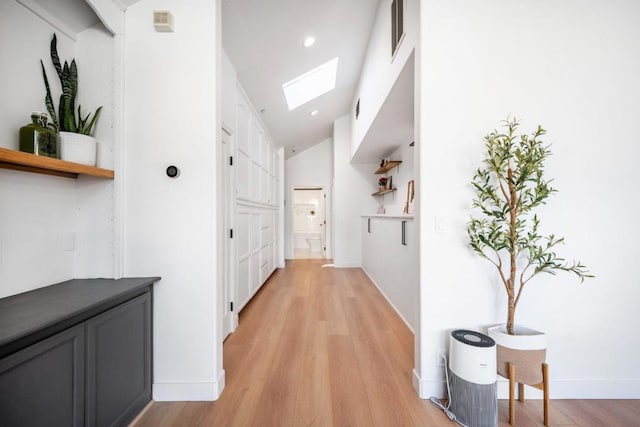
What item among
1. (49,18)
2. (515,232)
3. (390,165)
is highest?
(49,18)

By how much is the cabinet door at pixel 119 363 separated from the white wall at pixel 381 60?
2431 millimetres

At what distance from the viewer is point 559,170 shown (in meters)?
1.65

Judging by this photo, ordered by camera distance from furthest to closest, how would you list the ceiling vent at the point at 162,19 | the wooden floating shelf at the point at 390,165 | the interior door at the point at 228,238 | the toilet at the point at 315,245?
the toilet at the point at 315,245
the wooden floating shelf at the point at 390,165
the interior door at the point at 228,238
the ceiling vent at the point at 162,19

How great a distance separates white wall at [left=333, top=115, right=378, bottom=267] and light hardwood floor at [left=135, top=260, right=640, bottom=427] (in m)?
2.74

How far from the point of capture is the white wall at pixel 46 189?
1.24 metres

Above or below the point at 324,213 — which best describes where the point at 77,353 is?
below

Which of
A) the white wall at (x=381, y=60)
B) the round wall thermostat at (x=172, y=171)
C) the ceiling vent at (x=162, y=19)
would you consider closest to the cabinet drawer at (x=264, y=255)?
the white wall at (x=381, y=60)

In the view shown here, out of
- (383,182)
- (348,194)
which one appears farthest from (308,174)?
(383,182)

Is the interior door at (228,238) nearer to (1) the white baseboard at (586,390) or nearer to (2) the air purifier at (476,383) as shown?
(2) the air purifier at (476,383)

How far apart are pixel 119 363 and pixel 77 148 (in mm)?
1147

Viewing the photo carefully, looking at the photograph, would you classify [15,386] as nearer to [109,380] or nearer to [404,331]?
[109,380]


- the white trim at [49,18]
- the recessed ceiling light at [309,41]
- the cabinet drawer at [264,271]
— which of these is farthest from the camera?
the cabinet drawer at [264,271]

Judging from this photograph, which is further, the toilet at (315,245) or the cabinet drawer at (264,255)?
the toilet at (315,245)

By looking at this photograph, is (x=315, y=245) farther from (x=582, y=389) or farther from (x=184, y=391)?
(x=582, y=389)
